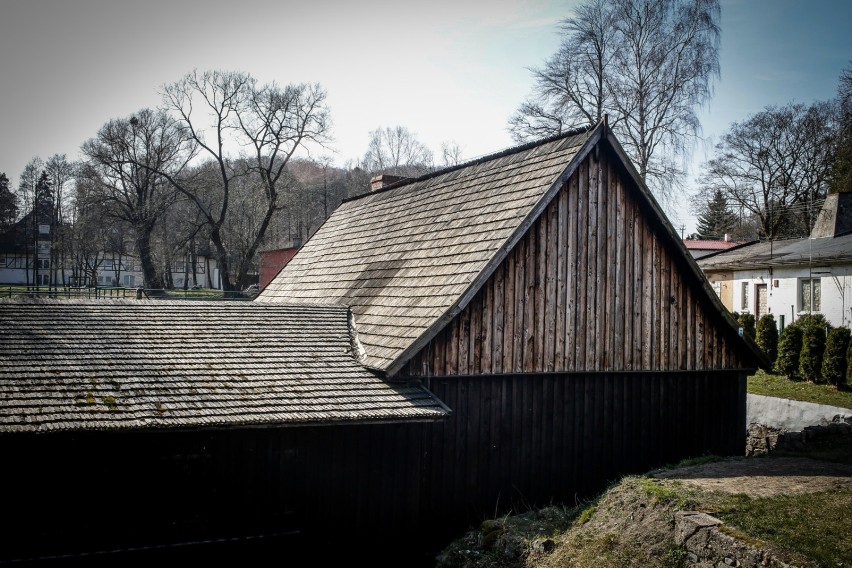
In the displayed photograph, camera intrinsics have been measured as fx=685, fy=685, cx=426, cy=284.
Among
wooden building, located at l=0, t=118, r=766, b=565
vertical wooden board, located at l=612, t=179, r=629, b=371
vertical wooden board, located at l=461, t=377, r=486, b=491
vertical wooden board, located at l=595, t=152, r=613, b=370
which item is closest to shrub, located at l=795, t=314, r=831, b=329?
wooden building, located at l=0, t=118, r=766, b=565

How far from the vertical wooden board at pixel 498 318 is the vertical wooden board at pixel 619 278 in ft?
7.46

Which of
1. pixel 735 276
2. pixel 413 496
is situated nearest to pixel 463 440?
pixel 413 496

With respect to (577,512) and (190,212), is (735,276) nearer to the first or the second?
(577,512)

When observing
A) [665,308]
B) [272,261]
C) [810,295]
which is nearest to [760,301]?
[810,295]

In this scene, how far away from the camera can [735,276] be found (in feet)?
104

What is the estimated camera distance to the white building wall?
25.1 metres

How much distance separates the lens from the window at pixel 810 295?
2670cm

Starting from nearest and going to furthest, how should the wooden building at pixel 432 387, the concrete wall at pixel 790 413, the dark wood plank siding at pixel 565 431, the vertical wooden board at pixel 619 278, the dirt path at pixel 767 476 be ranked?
the wooden building at pixel 432 387, the dirt path at pixel 767 476, the dark wood plank siding at pixel 565 431, the vertical wooden board at pixel 619 278, the concrete wall at pixel 790 413

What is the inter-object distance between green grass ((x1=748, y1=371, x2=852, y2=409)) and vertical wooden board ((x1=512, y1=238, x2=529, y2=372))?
11.5 metres

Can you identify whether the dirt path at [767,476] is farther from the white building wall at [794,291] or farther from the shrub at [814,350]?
the white building wall at [794,291]

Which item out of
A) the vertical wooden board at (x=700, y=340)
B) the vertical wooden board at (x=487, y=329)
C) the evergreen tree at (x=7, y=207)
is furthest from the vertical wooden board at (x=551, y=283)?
the evergreen tree at (x=7, y=207)

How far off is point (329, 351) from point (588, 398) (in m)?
4.61

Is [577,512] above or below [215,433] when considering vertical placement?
below

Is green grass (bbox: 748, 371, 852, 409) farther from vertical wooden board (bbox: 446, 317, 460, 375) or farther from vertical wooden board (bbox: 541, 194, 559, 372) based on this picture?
vertical wooden board (bbox: 446, 317, 460, 375)
